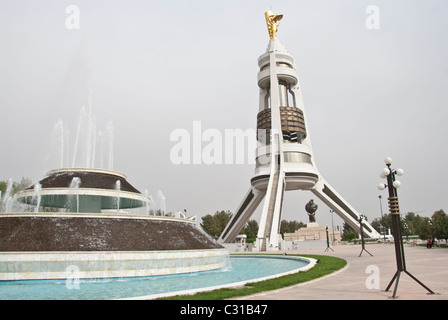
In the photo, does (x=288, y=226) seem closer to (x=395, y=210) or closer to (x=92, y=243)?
(x=92, y=243)

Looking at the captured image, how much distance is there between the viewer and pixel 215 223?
70.1 meters

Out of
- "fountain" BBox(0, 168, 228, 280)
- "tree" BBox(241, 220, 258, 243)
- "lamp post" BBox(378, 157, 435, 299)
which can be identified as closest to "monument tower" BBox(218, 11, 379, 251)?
"tree" BBox(241, 220, 258, 243)

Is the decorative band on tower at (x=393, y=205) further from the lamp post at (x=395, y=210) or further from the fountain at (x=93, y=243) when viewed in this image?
the fountain at (x=93, y=243)

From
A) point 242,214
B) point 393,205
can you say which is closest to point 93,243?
point 393,205

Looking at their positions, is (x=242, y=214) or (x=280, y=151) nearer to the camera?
(x=280, y=151)

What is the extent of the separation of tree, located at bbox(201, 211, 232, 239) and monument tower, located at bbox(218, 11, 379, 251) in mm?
10904

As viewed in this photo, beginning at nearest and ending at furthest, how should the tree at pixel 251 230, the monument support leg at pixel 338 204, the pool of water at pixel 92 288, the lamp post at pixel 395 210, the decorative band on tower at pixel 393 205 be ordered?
1. the lamp post at pixel 395 210
2. the decorative band on tower at pixel 393 205
3. the pool of water at pixel 92 288
4. the monument support leg at pixel 338 204
5. the tree at pixel 251 230

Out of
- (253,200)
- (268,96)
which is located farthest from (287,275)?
(268,96)

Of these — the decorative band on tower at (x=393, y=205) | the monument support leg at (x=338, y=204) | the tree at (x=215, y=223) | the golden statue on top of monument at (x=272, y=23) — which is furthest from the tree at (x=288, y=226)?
the decorative band on tower at (x=393, y=205)

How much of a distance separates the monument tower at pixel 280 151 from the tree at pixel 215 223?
Result: 35.8 ft

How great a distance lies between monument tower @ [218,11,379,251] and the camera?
53688 millimetres

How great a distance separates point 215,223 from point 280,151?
957 inches

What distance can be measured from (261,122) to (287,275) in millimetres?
48801

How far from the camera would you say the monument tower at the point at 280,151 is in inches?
2114
